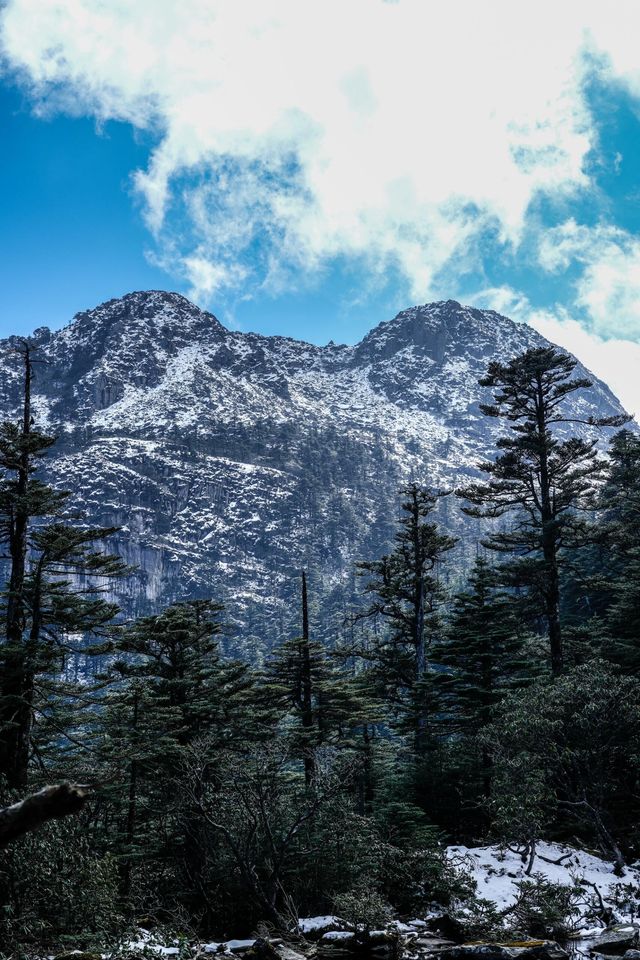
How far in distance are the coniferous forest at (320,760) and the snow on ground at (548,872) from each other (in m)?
0.16

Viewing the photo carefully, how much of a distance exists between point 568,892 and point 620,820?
7.89m

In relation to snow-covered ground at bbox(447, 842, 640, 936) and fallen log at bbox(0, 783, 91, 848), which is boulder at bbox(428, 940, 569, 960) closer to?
snow-covered ground at bbox(447, 842, 640, 936)

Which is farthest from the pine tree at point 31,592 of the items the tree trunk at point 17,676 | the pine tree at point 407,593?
the pine tree at point 407,593

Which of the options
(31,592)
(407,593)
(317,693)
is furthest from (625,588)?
(31,592)

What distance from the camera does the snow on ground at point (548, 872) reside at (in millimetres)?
11141

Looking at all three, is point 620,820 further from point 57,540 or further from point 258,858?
point 57,540

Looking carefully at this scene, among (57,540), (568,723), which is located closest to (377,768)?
(568,723)

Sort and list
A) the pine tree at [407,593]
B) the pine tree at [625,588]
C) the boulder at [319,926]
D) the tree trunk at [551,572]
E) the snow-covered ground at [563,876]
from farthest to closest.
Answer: the pine tree at [407,593], the pine tree at [625,588], the tree trunk at [551,572], the boulder at [319,926], the snow-covered ground at [563,876]

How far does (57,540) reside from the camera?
15.5 m

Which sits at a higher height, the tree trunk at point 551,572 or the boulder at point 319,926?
the tree trunk at point 551,572

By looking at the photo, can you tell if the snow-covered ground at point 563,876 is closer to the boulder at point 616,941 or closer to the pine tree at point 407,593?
the boulder at point 616,941

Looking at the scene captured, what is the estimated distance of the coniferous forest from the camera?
1013 cm

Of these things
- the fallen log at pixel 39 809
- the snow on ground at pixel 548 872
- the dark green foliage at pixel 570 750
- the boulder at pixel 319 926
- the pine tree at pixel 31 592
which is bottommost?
the boulder at pixel 319 926

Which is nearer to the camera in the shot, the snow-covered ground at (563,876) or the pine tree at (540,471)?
the snow-covered ground at (563,876)
